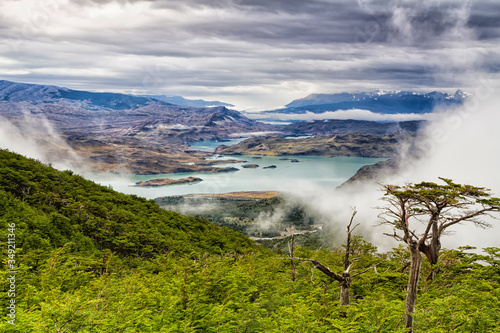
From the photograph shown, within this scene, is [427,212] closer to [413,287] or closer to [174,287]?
[413,287]

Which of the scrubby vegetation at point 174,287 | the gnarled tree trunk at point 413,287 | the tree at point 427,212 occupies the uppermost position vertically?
the tree at point 427,212

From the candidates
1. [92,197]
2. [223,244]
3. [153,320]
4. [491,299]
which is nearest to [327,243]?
[223,244]

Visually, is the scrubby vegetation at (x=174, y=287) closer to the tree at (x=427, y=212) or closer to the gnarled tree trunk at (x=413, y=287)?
the gnarled tree trunk at (x=413, y=287)

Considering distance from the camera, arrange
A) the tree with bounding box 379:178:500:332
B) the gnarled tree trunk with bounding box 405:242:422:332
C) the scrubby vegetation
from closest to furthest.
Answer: the scrubby vegetation, the gnarled tree trunk with bounding box 405:242:422:332, the tree with bounding box 379:178:500:332

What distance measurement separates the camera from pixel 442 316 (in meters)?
18.4

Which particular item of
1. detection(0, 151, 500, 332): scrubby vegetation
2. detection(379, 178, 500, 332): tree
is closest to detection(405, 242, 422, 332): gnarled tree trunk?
detection(379, 178, 500, 332): tree

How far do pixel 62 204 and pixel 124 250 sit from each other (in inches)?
499

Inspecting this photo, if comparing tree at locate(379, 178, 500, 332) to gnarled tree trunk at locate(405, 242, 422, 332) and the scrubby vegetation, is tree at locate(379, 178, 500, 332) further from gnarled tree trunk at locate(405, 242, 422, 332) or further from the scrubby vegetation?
the scrubby vegetation

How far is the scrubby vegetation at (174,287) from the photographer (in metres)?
16.4

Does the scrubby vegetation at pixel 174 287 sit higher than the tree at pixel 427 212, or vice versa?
the tree at pixel 427 212

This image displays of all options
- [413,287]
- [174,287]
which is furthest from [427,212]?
[174,287]

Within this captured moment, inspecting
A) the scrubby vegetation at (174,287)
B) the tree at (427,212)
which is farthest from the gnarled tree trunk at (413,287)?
the scrubby vegetation at (174,287)

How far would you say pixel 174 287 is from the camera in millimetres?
20125

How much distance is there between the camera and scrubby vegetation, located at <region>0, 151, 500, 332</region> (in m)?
16.4
